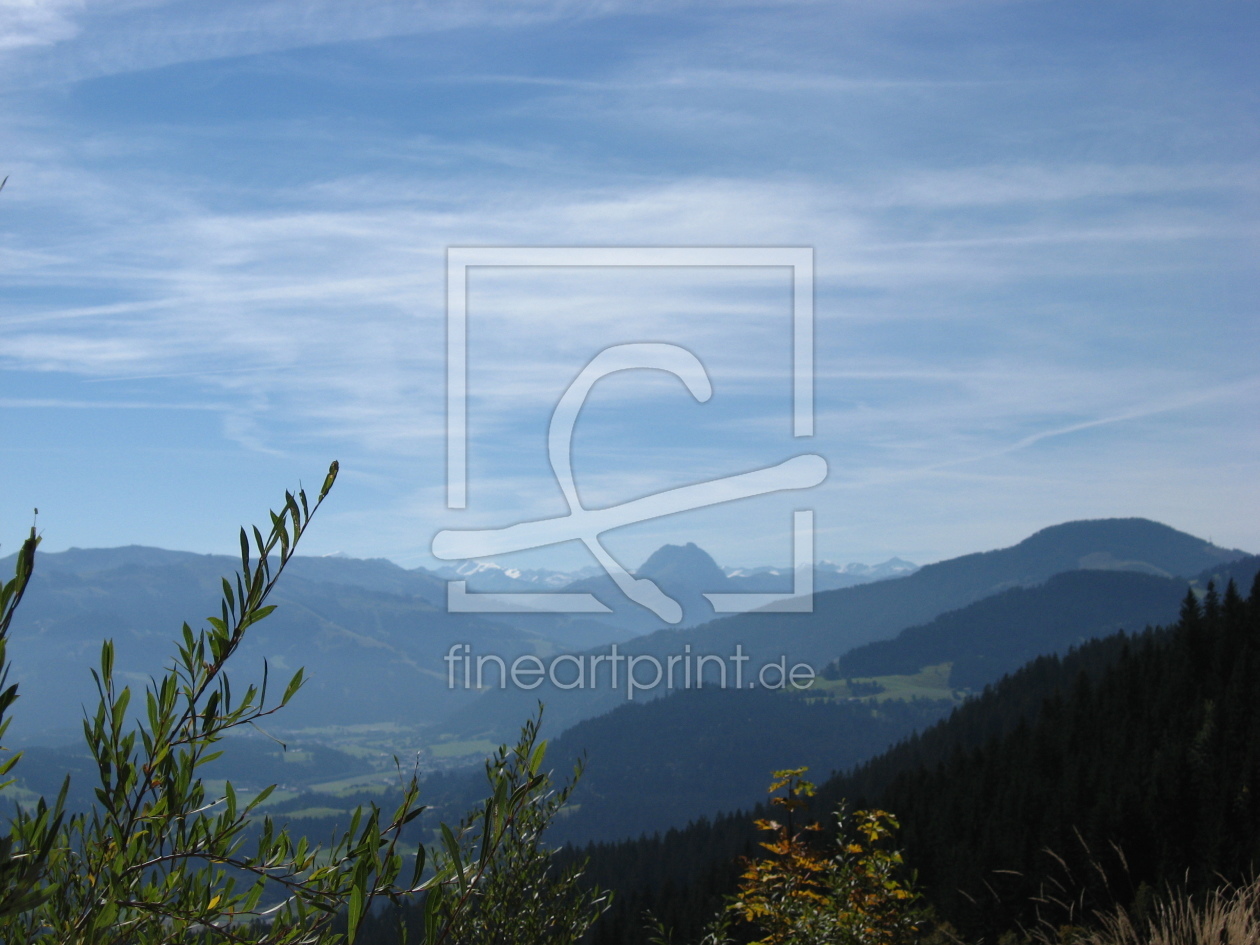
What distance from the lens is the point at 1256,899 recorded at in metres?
5.88

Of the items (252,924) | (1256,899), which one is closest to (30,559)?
(252,924)

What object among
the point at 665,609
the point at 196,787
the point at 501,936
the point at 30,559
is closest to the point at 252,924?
the point at 196,787

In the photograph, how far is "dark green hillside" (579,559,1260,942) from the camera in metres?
68.2

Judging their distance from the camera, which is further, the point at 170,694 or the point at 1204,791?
the point at 1204,791

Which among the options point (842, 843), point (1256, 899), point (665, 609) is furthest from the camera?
point (665, 609)

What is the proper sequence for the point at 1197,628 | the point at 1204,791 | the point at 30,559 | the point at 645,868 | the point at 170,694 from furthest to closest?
the point at 645,868, the point at 1197,628, the point at 1204,791, the point at 170,694, the point at 30,559

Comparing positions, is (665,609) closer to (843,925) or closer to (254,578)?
(843,925)

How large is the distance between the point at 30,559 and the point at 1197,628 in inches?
4564

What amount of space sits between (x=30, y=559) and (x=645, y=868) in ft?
471

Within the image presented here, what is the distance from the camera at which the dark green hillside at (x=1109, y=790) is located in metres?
68.2

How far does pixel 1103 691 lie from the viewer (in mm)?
100250

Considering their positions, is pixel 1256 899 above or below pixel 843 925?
above

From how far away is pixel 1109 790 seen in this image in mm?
78125

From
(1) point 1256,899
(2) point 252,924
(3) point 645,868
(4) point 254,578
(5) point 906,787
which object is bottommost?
(3) point 645,868
